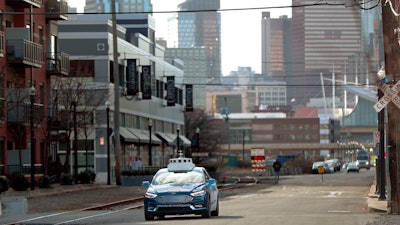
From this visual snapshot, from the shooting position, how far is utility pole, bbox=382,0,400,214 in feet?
87.5

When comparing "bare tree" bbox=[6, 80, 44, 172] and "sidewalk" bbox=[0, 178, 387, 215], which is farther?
"bare tree" bbox=[6, 80, 44, 172]

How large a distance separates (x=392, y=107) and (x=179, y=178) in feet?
20.7

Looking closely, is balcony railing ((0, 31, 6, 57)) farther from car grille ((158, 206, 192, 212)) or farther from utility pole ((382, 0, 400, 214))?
utility pole ((382, 0, 400, 214))

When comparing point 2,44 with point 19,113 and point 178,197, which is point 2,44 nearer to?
point 19,113

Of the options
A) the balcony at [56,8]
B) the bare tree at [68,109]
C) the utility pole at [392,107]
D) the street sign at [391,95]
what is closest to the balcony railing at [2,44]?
the balcony at [56,8]

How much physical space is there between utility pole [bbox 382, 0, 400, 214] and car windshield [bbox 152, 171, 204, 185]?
556cm

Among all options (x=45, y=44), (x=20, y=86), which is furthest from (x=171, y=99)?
(x=20, y=86)

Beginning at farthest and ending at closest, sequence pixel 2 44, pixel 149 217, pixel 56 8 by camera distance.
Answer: pixel 56 8 → pixel 2 44 → pixel 149 217

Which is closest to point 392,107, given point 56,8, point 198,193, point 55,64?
point 198,193

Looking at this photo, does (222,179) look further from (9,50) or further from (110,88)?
(9,50)

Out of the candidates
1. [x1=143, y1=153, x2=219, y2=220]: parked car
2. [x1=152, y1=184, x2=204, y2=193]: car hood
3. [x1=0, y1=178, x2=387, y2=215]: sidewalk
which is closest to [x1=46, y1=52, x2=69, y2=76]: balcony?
[x1=0, y1=178, x2=387, y2=215]: sidewalk

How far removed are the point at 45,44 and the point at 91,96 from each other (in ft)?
30.6

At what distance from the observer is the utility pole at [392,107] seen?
2666cm

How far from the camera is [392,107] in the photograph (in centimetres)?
2780
